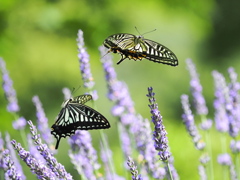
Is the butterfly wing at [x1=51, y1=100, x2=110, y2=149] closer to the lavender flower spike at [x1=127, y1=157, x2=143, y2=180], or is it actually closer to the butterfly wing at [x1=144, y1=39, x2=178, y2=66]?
the butterfly wing at [x1=144, y1=39, x2=178, y2=66]

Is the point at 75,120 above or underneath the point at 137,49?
underneath

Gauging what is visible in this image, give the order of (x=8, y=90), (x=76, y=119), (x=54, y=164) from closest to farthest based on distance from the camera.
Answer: (x=54, y=164) → (x=76, y=119) → (x=8, y=90)

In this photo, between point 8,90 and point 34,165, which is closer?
point 34,165

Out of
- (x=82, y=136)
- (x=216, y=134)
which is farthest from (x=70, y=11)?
(x=82, y=136)

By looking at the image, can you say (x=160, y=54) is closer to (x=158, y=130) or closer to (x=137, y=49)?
(x=137, y=49)

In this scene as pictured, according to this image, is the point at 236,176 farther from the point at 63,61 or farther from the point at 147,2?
the point at 147,2

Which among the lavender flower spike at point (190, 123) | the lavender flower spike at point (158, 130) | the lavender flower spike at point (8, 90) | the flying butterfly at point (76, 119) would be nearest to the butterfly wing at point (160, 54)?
the lavender flower spike at point (190, 123)

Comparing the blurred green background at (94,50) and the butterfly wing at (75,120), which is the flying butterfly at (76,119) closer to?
the butterfly wing at (75,120)

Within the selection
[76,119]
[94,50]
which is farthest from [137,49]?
[94,50]
